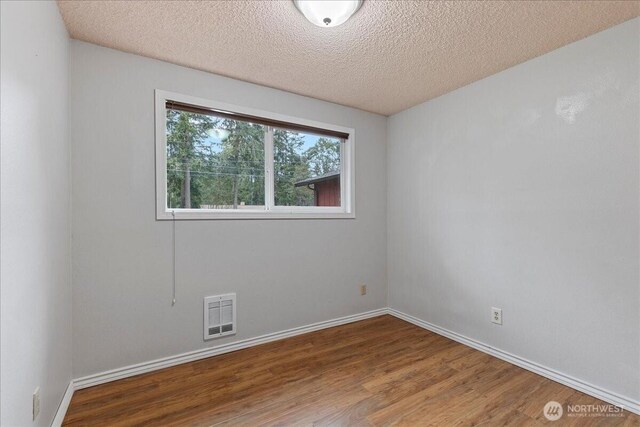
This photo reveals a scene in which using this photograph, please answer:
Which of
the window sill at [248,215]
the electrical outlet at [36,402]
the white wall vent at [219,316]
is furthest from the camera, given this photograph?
the white wall vent at [219,316]

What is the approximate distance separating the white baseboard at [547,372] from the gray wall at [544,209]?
0.14ft

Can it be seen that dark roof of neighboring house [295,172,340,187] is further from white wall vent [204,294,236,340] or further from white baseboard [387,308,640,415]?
white baseboard [387,308,640,415]

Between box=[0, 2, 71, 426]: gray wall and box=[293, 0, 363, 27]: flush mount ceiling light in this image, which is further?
box=[293, 0, 363, 27]: flush mount ceiling light

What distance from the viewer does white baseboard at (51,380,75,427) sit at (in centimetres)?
159

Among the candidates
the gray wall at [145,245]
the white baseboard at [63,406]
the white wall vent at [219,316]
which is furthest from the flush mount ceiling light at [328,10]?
the white baseboard at [63,406]

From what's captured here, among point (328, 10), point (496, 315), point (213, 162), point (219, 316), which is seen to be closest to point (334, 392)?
point (219, 316)

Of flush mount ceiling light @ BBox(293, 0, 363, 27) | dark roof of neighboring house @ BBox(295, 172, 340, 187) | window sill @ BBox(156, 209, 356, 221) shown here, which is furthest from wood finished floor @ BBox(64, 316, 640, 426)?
flush mount ceiling light @ BBox(293, 0, 363, 27)

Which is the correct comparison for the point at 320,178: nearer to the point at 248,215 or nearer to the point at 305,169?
the point at 305,169

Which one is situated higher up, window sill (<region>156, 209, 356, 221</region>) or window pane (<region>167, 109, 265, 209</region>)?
window pane (<region>167, 109, 265, 209</region>)

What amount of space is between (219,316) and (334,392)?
43.1 inches

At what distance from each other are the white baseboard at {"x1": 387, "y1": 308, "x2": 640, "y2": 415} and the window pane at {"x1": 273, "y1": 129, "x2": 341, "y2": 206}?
166cm

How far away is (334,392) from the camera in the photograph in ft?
6.35

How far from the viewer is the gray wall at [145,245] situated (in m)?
2.00

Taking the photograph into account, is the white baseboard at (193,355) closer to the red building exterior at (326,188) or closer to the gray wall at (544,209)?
the gray wall at (544,209)
